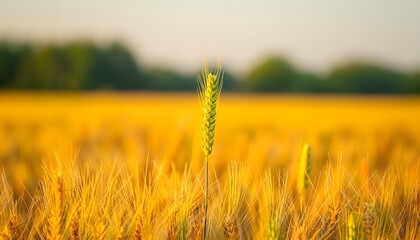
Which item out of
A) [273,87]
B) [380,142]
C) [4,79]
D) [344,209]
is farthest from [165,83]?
[344,209]

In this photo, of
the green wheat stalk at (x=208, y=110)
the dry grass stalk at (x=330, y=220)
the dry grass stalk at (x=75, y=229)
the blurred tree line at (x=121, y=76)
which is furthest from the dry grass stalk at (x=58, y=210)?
the blurred tree line at (x=121, y=76)

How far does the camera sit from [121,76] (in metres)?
22.6

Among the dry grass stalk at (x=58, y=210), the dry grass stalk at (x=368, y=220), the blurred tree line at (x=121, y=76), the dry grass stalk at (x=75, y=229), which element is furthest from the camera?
the blurred tree line at (x=121, y=76)

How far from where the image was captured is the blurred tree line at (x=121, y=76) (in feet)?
70.8

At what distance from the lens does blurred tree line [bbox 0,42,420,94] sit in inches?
850

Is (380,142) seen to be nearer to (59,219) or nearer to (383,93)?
(59,219)

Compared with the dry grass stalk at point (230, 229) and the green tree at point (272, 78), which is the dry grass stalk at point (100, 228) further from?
the green tree at point (272, 78)

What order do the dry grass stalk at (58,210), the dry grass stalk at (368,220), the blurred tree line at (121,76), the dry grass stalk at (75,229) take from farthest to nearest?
the blurred tree line at (121,76), the dry grass stalk at (368,220), the dry grass stalk at (75,229), the dry grass stalk at (58,210)

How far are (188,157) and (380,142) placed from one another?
1.67 metres

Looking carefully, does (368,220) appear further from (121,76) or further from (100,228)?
(121,76)

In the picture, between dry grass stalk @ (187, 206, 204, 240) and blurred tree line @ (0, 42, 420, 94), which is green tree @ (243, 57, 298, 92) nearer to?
blurred tree line @ (0, 42, 420, 94)

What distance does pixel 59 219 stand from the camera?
121cm

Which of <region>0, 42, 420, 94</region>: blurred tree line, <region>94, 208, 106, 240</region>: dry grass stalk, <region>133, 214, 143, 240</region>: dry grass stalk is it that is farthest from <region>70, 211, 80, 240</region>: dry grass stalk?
<region>0, 42, 420, 94</region>: blurred tree line

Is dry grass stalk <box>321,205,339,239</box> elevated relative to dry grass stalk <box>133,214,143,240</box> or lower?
lower
